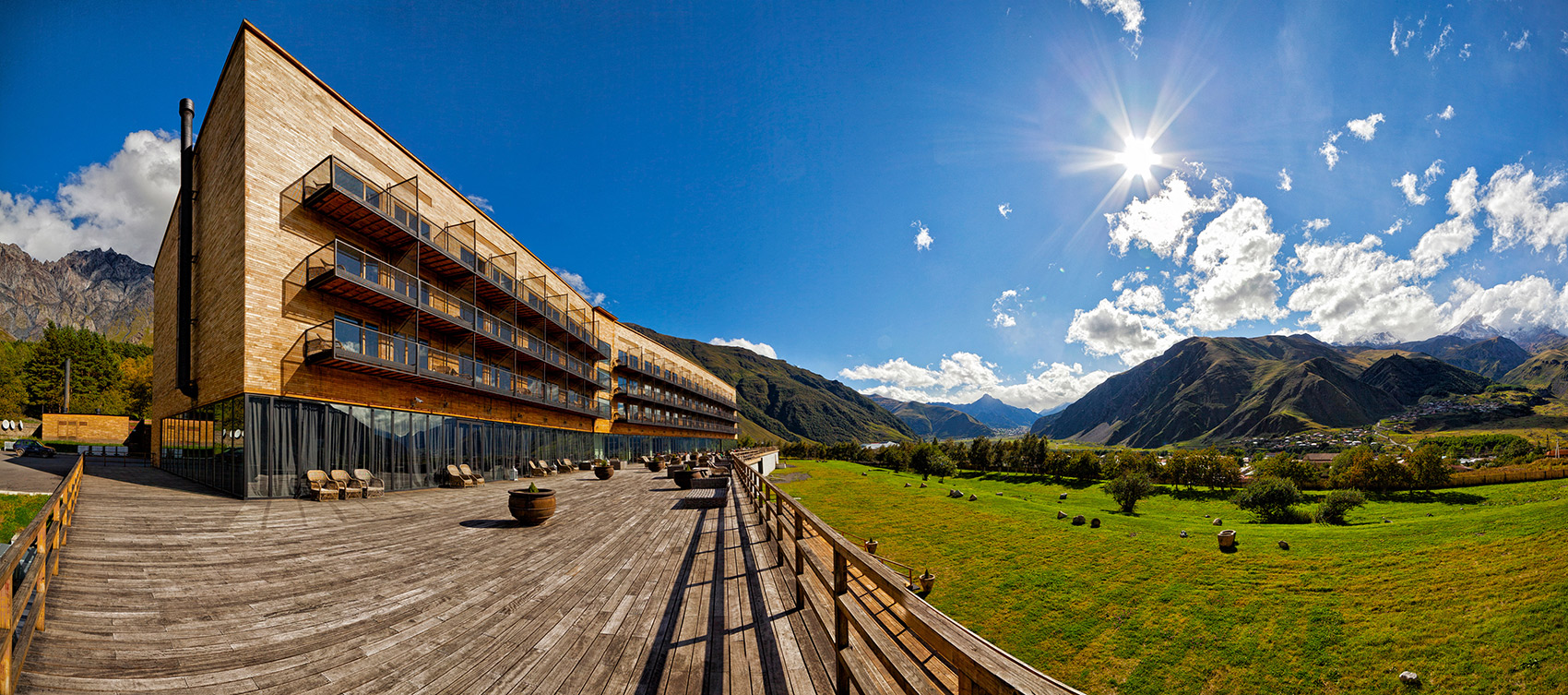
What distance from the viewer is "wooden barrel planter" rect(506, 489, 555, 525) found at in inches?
426

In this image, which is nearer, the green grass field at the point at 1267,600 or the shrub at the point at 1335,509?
the green grass field at the point at 1267,600

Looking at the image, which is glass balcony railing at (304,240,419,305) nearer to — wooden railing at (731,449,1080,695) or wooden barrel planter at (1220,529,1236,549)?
wooden railing at (731,449,1080,695)

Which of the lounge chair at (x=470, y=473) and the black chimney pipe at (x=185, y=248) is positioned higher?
the black chimney pipe at (x=185, y=248)

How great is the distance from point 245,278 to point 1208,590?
37334 mm

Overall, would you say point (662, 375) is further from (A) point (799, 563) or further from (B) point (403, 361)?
(A) point (799, 563)

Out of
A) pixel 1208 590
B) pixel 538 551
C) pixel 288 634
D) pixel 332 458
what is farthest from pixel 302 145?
pixel 1208 590

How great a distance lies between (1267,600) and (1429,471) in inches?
1720

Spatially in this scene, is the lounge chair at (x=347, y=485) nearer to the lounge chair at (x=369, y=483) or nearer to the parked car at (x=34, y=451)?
the lounge chair at (x=369, y=483)

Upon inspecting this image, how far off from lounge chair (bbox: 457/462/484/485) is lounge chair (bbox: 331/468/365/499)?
495 cm

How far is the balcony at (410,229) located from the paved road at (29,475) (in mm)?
10710

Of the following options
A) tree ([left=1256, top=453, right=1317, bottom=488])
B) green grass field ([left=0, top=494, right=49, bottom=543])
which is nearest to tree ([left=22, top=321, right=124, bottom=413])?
green grass field ([left=0, top=494, right=49, bottom=543])

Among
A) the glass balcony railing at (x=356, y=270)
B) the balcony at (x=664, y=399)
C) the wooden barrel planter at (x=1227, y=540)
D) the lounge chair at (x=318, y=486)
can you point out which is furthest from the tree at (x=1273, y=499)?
the glass balcony railing at (x=356, y=270)

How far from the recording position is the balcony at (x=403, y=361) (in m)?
15.8

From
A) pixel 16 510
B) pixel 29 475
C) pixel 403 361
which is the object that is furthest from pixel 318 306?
pixel 29 475
